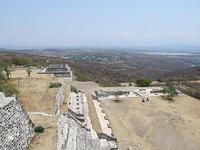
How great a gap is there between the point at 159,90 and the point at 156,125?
17776 millimetres

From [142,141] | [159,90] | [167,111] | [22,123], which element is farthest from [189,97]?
[22,123]

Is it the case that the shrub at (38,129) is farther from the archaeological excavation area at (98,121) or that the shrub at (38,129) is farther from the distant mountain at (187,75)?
the distant mountain at (187,75)

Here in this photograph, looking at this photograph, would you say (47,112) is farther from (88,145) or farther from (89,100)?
(89,100)

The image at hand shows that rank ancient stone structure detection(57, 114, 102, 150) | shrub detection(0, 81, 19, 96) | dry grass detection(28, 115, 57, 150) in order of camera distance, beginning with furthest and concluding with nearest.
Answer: shrub detection(0, 81, 19, 96), ancient stone structure detection(57, 114, 102, 150), dry grass detection(28, 115, 57, 150)

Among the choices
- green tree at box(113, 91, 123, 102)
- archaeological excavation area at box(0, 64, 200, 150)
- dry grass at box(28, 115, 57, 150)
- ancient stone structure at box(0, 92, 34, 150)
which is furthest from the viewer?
green tree at box(113, 91, 123, 102)

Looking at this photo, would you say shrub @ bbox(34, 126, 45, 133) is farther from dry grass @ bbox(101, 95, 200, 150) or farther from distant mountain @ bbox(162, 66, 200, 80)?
distant mountain @ bbox(162, 66, 200, 80)

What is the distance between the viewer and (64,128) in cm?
1602

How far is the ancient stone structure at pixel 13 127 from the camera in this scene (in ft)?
36.0

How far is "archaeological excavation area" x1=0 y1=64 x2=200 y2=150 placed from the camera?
1296 centimetres

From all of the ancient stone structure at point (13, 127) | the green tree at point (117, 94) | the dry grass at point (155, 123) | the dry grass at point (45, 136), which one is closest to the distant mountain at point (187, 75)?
the dry grass at point (155, 123)

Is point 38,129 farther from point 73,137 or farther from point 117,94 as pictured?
point 117,94

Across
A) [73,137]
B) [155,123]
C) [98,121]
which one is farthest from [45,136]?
[155,123]

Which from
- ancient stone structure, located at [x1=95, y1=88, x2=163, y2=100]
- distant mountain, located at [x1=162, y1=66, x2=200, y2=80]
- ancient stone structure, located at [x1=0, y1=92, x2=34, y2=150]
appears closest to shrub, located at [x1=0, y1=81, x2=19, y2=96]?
ancient stone structure, located at [x1=0, y1=92, x2=34, y2=150]

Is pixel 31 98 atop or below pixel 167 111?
atop
